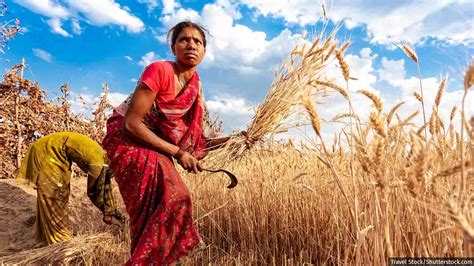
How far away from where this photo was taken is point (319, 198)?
8.52 feet

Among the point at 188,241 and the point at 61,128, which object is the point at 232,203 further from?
the point at 61,128

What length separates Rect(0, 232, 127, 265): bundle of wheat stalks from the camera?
3104mm

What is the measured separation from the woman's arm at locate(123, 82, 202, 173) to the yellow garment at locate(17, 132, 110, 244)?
207cm

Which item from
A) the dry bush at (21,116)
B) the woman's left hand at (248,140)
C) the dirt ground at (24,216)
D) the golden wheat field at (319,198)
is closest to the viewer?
the golden wheat field at (319,198)

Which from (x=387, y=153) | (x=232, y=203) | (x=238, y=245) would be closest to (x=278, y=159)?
(x=232, y=203)

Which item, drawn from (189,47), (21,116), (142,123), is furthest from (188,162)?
(21,116)

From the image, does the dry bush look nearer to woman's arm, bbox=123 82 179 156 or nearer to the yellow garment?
the yellow garment

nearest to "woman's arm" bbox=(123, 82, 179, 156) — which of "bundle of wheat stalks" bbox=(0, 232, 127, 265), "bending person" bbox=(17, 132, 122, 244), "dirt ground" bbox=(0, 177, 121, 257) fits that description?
"bundle of wheat stalks" bbox=(0, 232, 127, 265)

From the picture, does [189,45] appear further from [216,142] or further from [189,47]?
[216,142]

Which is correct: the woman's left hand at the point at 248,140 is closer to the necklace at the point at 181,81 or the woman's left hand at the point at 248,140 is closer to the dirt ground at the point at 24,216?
the necklace at the point at 181,81

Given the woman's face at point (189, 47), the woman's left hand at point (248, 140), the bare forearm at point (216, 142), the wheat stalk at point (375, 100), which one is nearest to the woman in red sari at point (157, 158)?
the woman's face at point (189, 47)

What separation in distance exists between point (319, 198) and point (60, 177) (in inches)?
111

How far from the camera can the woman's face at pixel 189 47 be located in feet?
7.20

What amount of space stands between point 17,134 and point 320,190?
4.98m
